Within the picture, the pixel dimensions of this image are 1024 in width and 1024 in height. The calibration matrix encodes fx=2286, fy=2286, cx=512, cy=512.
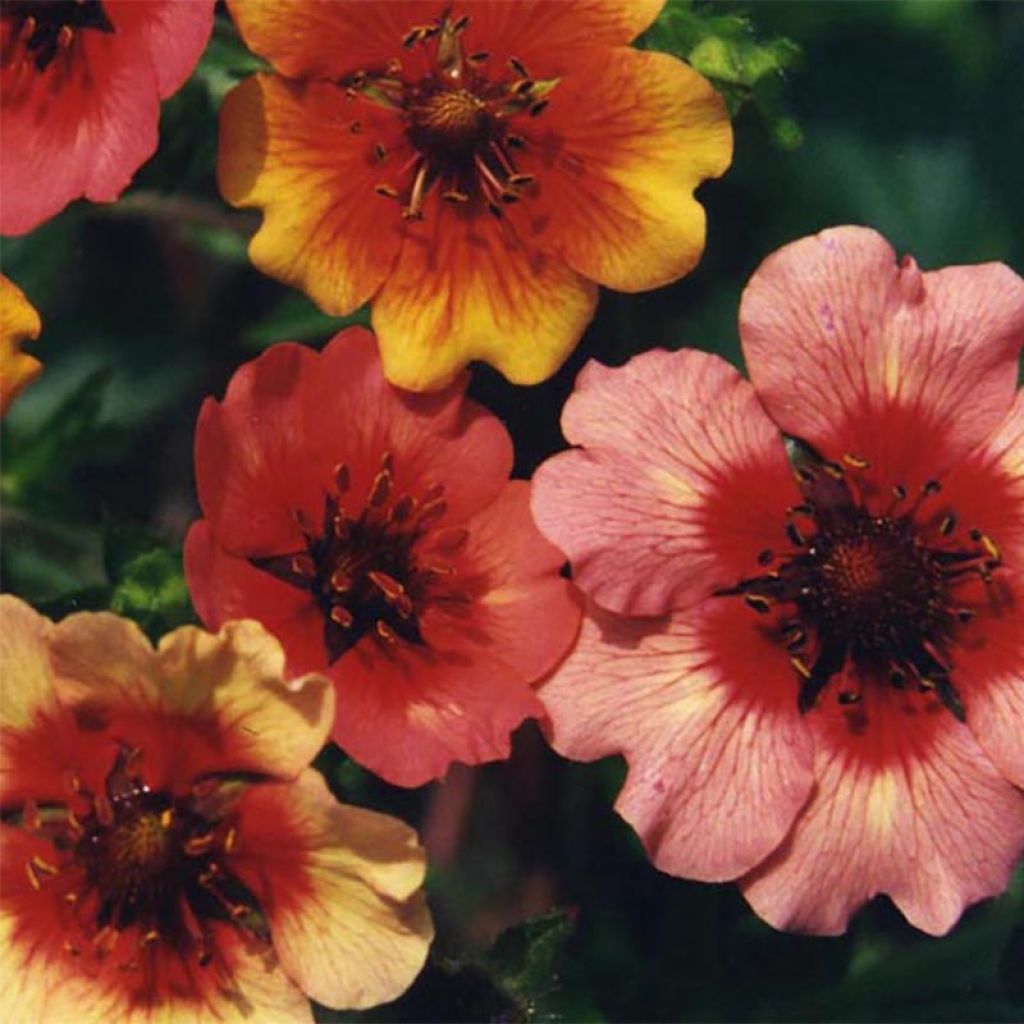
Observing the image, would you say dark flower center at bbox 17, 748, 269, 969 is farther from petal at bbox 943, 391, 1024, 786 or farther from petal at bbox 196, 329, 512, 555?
petal at bbox 943, 391, 1024, 786

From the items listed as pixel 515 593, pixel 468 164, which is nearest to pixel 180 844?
pixel 515 593

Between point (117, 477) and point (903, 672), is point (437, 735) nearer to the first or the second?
point (903, 672)

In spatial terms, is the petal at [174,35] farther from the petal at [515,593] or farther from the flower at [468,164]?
the petal at [515,593]

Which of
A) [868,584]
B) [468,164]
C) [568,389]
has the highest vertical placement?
[468,164]

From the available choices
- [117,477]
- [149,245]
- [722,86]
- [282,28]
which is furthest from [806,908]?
[149,245]

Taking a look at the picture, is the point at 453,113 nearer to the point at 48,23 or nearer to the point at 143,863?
the point at 48,23
